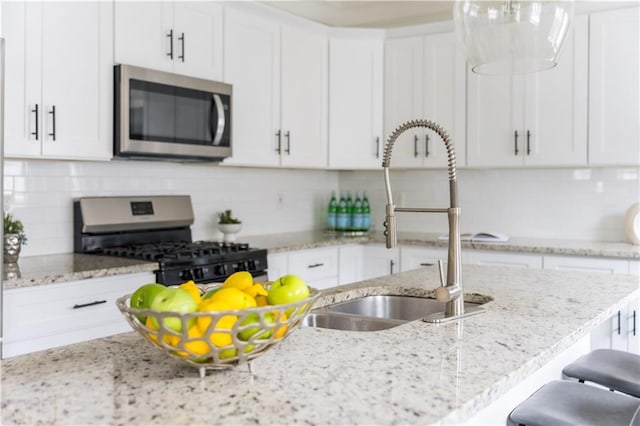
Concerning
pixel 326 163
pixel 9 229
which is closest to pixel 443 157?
pixel 326 163

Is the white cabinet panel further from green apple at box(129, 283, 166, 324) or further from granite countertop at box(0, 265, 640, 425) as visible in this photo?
green apple at box(129, 283, 166, 324)

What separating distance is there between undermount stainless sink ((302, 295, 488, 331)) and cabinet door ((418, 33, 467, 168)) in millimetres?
2269

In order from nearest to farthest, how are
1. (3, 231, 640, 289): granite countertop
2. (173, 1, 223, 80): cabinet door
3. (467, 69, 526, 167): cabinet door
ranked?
1. (3, 231, 640, 289): granite countertop
2. (173, 1, 223, 80): cabinet door
3. (467, 69, 526, 167): cabinet door

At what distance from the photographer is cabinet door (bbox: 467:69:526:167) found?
4074 mm

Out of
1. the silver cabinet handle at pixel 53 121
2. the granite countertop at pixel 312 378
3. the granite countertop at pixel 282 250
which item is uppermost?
the silver cabinet handle at pixel 53 121

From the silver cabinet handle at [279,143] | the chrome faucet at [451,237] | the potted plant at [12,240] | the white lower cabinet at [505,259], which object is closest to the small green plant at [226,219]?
the silver cabinet handle at [279,143]

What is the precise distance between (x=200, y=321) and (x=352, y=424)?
0.95 ft

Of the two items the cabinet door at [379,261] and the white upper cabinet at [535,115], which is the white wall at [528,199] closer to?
the white upper cabinet at [535,115]

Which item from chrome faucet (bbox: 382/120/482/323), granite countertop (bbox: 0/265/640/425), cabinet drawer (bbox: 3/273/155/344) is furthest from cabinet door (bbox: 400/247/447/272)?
granite countertop (bbox: 0/265/640/425)

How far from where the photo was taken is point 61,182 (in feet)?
10.7

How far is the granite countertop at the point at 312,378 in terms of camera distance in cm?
97

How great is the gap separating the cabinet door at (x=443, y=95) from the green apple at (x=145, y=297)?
3.39 m

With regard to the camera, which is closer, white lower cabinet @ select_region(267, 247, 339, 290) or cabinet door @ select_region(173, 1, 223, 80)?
cabinet door @ select_region(173, 1, 223, 80)

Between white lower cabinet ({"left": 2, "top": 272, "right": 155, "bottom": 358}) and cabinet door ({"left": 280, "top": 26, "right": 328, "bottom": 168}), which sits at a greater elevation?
cabinet door ({"left": 280, "top": 26, "right": 328, "bottom": 168})
